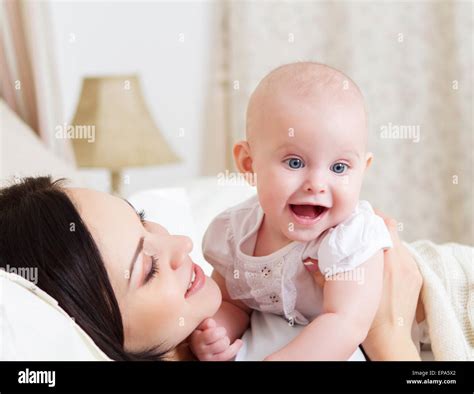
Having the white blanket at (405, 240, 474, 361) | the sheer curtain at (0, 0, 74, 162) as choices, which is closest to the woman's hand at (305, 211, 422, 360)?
the white blanket at (405, 240, 474, 361)

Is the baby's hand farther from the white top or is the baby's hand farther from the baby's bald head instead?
the baby's bald head

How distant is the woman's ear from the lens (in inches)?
46.2

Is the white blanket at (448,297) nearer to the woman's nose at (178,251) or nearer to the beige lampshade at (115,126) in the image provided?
the woman's nose at (178,251)

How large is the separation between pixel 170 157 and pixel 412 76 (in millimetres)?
1322

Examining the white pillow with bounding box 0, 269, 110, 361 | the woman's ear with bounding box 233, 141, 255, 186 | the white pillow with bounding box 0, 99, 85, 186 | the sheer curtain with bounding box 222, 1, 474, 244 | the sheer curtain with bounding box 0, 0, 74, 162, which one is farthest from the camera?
the sheer curtain with bounding box 222, 1, 474, 244

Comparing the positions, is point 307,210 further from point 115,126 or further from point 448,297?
point 115,126

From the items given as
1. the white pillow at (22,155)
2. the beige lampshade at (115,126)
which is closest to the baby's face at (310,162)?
the white pillow at (22,155)

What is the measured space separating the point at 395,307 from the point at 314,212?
28 cm

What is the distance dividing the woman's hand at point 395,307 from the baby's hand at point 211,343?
17 centimetres

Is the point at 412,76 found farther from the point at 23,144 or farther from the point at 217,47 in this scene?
the point at 23,144

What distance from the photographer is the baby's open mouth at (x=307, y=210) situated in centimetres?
108

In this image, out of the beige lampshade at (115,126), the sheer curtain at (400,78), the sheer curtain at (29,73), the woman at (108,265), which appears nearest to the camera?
the woman at (108,265)

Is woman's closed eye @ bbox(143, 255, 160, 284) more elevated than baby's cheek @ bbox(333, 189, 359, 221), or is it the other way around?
baby's cheek @ bbox(333, 189, 359, 221)
